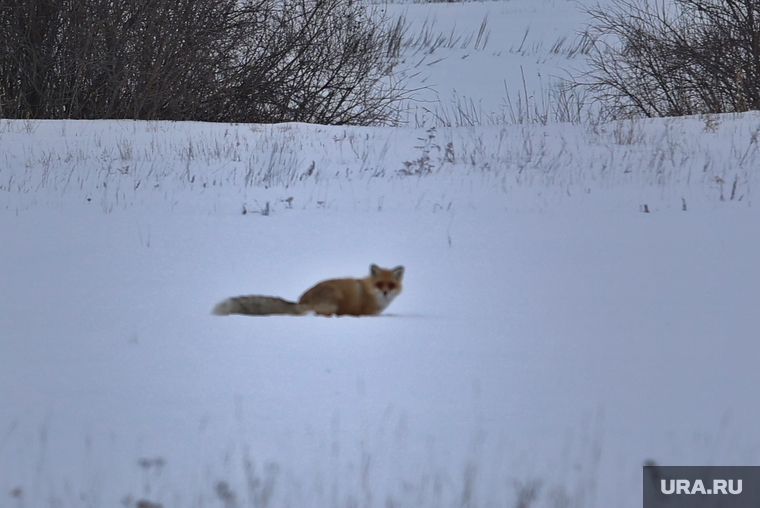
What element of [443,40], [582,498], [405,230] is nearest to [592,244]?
[405,230]

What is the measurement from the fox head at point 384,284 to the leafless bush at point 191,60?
11.2m

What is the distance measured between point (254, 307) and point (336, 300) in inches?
16.0

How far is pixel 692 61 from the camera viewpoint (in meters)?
14.1

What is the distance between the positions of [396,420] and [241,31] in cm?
1348

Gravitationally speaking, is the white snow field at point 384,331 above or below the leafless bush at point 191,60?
below

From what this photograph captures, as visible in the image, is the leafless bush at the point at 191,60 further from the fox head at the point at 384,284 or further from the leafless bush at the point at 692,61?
the fox head at the point at 384,284

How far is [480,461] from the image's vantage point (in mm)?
2754

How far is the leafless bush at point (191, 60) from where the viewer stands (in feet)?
47.2

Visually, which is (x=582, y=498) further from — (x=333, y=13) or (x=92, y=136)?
(x=333, y=13)

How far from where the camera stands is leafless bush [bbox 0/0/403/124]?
14375 millimetres

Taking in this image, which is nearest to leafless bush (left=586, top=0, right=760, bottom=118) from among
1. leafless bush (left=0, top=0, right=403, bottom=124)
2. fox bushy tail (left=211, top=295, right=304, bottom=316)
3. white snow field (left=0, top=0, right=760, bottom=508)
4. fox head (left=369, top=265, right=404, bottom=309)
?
leafless bush (left=0, top=0, right=403, bottom=124)

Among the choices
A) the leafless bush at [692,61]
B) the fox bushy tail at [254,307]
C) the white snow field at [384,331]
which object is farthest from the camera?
the leafless bush at [692,61]

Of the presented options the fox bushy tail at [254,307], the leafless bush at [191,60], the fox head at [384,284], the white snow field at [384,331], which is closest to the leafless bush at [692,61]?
the leafless bush at [191,60]

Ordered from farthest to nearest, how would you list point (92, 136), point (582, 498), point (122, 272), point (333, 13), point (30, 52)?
point (333, 13) < point (30, 52) < point (92, 136) < point (122, 272) < point (582, 498)
